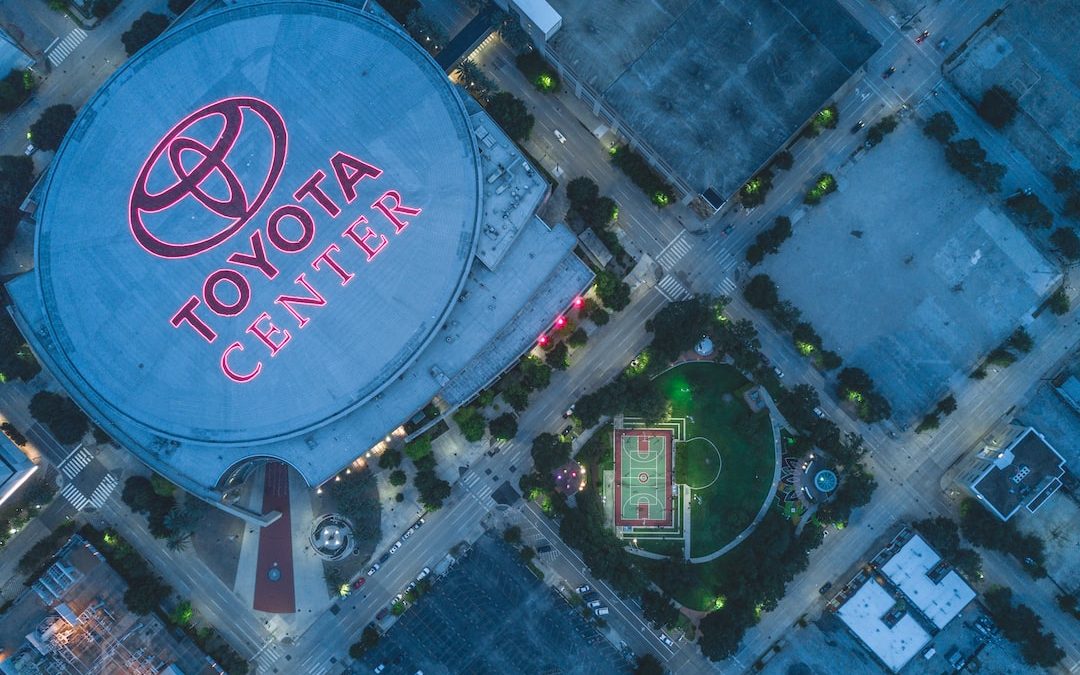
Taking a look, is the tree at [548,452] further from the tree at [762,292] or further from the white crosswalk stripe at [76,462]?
the white crosswalk stripe at [76,462]

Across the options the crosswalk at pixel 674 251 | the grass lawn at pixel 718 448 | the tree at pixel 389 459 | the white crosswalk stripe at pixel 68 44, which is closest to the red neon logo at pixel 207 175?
the white crosswalk stripe at pixel 68 44

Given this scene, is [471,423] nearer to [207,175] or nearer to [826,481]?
[207,175]

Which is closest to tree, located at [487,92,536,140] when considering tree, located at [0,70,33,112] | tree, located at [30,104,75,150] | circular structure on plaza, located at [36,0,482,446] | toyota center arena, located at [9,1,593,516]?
toyota center arena, located at [9,1,593,516]

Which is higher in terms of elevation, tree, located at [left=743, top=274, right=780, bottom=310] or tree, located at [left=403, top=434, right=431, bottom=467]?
tree, located at [left=403, top=434, right=431, bottom=467]

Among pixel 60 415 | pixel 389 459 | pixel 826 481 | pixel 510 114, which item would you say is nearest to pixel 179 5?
pixel 510 114

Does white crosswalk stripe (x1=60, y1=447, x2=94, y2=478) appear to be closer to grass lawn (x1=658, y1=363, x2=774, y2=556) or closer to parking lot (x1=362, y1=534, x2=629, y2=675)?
parking lot (x1=362, y1=534, x2=629, y2=675)

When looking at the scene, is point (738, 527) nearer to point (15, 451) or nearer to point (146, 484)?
point (146, 484)
